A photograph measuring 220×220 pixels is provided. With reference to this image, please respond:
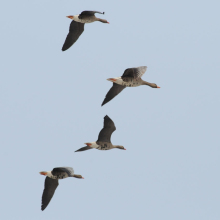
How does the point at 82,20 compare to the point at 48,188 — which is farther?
the point at 82,20

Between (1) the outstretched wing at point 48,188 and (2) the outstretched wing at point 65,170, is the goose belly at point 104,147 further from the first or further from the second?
(1) the outstretched wing at point 48,188

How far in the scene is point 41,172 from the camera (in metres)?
30.5

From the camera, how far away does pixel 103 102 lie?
103ft

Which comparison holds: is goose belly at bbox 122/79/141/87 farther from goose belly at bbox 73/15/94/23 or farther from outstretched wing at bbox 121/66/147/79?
goose belly at bbox 73/15/94/23

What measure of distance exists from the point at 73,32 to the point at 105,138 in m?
5.62

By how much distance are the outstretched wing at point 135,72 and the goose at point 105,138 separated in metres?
2.39

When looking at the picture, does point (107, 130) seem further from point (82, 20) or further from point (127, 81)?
point (82, 20)

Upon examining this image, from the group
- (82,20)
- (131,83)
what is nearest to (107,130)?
(131,83)

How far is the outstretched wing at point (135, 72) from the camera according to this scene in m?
27.9

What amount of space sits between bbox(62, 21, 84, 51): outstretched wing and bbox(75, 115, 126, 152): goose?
175 inches

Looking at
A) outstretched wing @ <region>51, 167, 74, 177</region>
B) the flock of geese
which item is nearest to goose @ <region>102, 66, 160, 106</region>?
the flock of geese

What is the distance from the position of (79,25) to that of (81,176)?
7303 millimetres

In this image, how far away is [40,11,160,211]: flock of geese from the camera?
29.9 m

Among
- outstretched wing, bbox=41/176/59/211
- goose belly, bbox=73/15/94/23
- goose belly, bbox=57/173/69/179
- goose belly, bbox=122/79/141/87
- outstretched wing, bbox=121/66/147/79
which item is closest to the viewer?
outstretched wing, bbox=121/66/147/79
